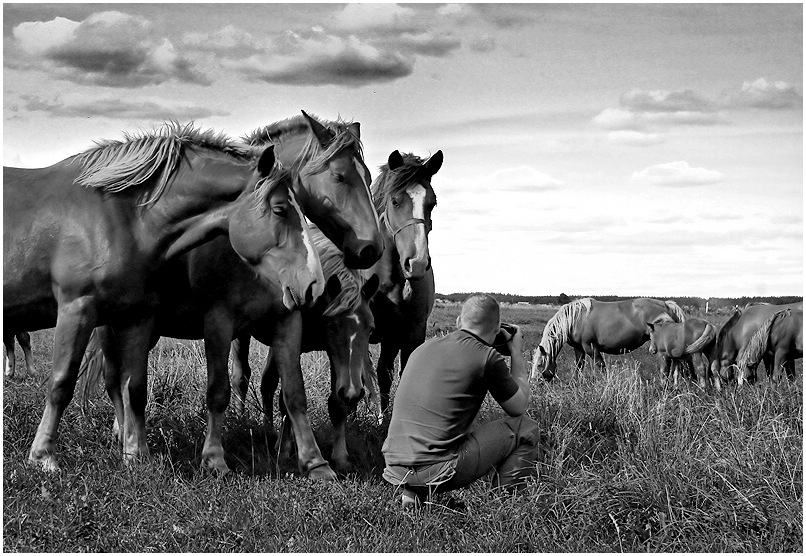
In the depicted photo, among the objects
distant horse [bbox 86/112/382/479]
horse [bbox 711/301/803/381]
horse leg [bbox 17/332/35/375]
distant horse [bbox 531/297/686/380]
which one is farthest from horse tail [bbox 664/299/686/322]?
distant horse [bbox 86/112/382/479]

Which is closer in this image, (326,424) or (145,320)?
(145,320)

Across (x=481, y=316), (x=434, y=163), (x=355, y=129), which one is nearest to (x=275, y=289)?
(x=355, y=129)

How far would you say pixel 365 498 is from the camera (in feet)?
19.6

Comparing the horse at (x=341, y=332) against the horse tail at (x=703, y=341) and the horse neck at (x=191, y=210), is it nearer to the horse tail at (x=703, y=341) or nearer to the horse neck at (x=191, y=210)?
the horse neck at (x=191, y=210)

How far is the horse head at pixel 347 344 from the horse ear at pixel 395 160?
165cm

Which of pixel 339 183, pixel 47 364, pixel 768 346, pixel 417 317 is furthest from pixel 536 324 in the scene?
pixel 339 183

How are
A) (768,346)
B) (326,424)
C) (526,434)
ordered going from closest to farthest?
(526,434), (326,424), (768,346)

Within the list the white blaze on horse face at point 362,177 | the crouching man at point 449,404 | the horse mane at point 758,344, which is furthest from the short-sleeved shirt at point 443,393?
the horse mane at point 758,344

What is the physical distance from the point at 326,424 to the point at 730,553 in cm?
443

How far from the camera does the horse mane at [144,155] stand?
6.68 metres

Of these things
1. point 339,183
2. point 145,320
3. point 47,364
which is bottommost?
point 47,364

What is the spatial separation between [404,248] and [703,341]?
1043cm

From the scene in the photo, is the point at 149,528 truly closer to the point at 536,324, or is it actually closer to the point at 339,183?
the point at 339,183

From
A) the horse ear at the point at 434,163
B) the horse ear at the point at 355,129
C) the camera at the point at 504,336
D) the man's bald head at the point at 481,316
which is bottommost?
the camera at the point at 504,336
